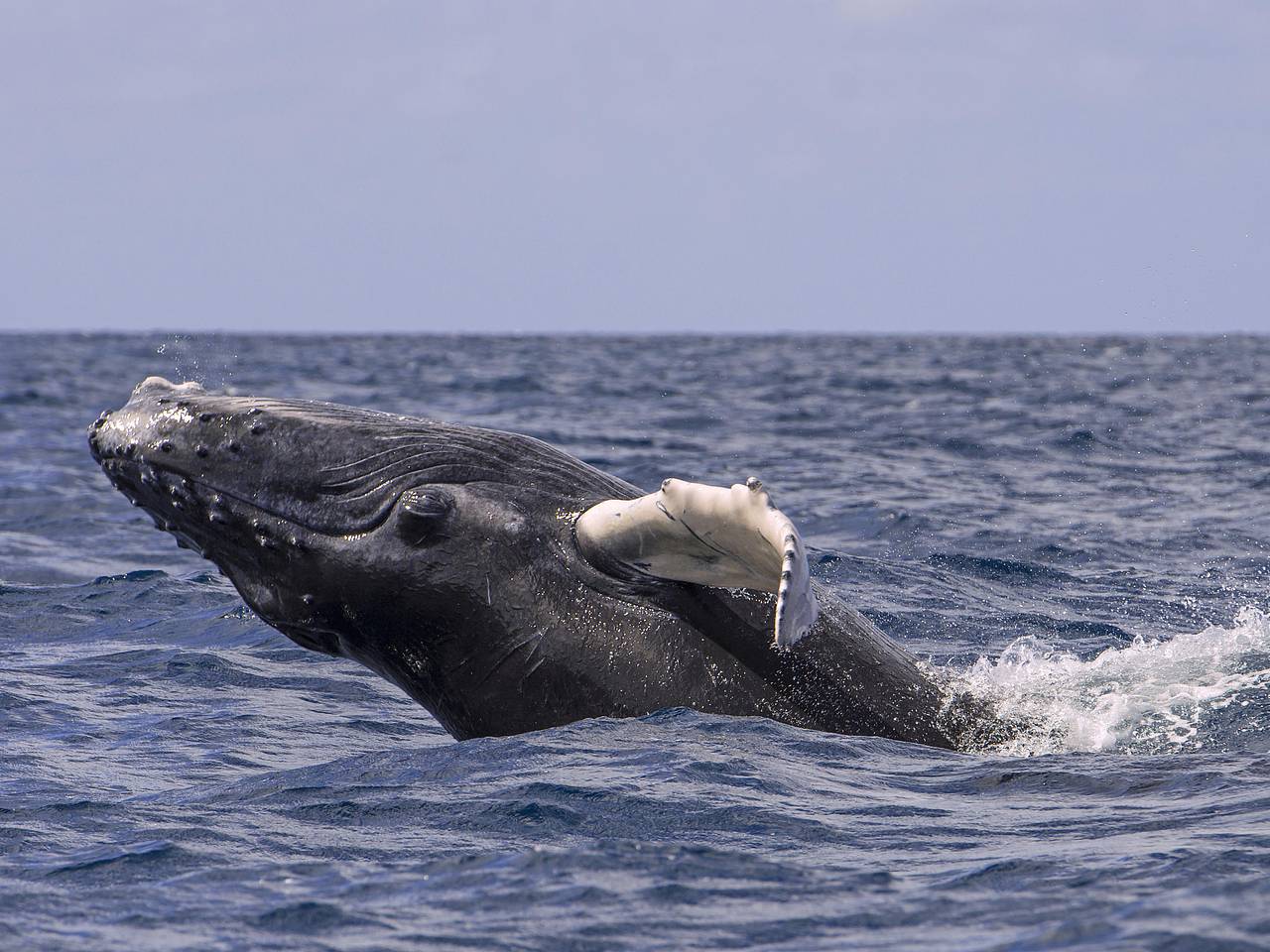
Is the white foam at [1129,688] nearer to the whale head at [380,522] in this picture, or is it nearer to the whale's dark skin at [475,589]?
the whale's dark skin at [475,589]

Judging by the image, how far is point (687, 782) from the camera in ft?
23.7

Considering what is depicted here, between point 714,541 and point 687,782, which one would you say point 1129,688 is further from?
point 714,541

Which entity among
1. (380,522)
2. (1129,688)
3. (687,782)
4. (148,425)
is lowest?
(687,782)

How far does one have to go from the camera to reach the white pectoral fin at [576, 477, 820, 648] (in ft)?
20.4

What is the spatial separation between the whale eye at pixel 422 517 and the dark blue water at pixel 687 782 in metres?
1.09

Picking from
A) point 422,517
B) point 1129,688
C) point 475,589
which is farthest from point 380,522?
point 1129,688

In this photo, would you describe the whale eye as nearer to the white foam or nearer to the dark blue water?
the dark blue water

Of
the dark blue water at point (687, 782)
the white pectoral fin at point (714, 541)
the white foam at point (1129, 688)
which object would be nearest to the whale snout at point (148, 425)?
the dark blue water at point (687, 782)

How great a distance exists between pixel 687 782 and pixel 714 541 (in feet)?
3.85

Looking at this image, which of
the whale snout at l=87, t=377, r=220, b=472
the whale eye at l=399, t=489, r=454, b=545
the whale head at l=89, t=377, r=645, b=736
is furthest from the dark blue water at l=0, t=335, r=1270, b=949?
the whale snout at l=87, t=377, r=220, b=472

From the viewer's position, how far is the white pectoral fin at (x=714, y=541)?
6.21 m

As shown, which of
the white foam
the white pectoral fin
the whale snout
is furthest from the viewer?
the white foam

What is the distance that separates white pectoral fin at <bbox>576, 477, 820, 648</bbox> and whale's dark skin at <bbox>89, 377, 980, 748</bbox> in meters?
0.27

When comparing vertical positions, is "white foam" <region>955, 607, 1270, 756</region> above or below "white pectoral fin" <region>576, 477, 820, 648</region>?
below
